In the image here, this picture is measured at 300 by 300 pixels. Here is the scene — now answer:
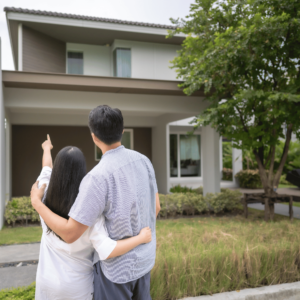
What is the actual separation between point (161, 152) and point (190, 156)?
399 centimetres

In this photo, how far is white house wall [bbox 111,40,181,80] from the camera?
43.0 ft

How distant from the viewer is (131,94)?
29.2 ft

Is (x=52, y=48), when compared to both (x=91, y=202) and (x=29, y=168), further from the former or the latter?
(x=91, y=202)

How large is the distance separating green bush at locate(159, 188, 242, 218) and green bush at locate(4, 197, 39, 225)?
3.32 m

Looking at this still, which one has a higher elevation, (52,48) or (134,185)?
(52,48)

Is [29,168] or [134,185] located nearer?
[134,185]

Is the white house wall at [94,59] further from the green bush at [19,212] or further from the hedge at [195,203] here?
the green bush at [19,212]

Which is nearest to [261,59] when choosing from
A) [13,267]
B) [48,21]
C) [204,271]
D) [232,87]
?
[232,87]

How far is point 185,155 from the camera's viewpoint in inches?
655

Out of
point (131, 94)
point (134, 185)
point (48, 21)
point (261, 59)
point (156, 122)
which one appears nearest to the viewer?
point (134, 185)

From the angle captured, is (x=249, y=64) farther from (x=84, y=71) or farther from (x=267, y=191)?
(x=84, y=71)

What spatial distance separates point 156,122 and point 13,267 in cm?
994

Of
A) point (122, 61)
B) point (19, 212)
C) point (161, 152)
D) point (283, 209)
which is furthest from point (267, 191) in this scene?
point (122, 61)

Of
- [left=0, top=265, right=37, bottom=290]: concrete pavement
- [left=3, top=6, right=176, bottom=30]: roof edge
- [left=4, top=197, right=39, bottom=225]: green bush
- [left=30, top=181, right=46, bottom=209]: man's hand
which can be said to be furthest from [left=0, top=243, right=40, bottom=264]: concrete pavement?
[left=3, top=6, right=176, bottom=30]: roof edge
